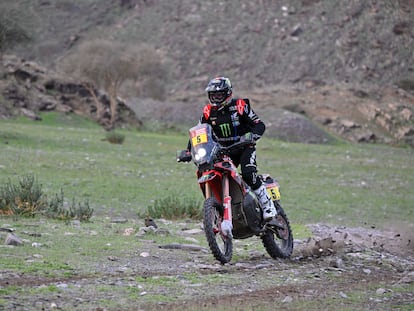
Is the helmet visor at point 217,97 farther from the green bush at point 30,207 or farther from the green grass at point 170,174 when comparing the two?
the green grass at point 170,174

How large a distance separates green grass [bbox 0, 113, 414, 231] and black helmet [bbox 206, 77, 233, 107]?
8380 mm

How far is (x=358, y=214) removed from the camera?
68.5 feet

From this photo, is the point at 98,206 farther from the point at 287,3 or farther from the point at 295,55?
the point at 287,3

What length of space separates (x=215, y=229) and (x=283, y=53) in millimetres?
72959

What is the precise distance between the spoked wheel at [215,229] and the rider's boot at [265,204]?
29.0 inches

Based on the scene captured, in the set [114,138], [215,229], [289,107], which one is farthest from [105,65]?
[215,229]

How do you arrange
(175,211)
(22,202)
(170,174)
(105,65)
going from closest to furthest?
(22,202), (175,211), (170,174), (105,65)

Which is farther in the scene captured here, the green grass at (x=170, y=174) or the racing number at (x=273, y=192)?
the green grass at (x=170, y=174)

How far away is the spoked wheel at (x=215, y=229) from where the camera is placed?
9500 mm

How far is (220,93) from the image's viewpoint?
10.1 metres

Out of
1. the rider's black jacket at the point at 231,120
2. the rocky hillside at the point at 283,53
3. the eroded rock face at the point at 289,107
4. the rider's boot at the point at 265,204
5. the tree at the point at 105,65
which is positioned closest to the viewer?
the rider's black jacket at the point at 231,120

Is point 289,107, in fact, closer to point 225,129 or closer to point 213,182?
point 225,129

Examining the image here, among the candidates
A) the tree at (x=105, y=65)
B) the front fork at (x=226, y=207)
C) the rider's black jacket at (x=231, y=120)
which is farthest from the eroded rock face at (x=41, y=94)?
the front fork at (x=226, y=207)

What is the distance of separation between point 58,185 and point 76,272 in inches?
529
